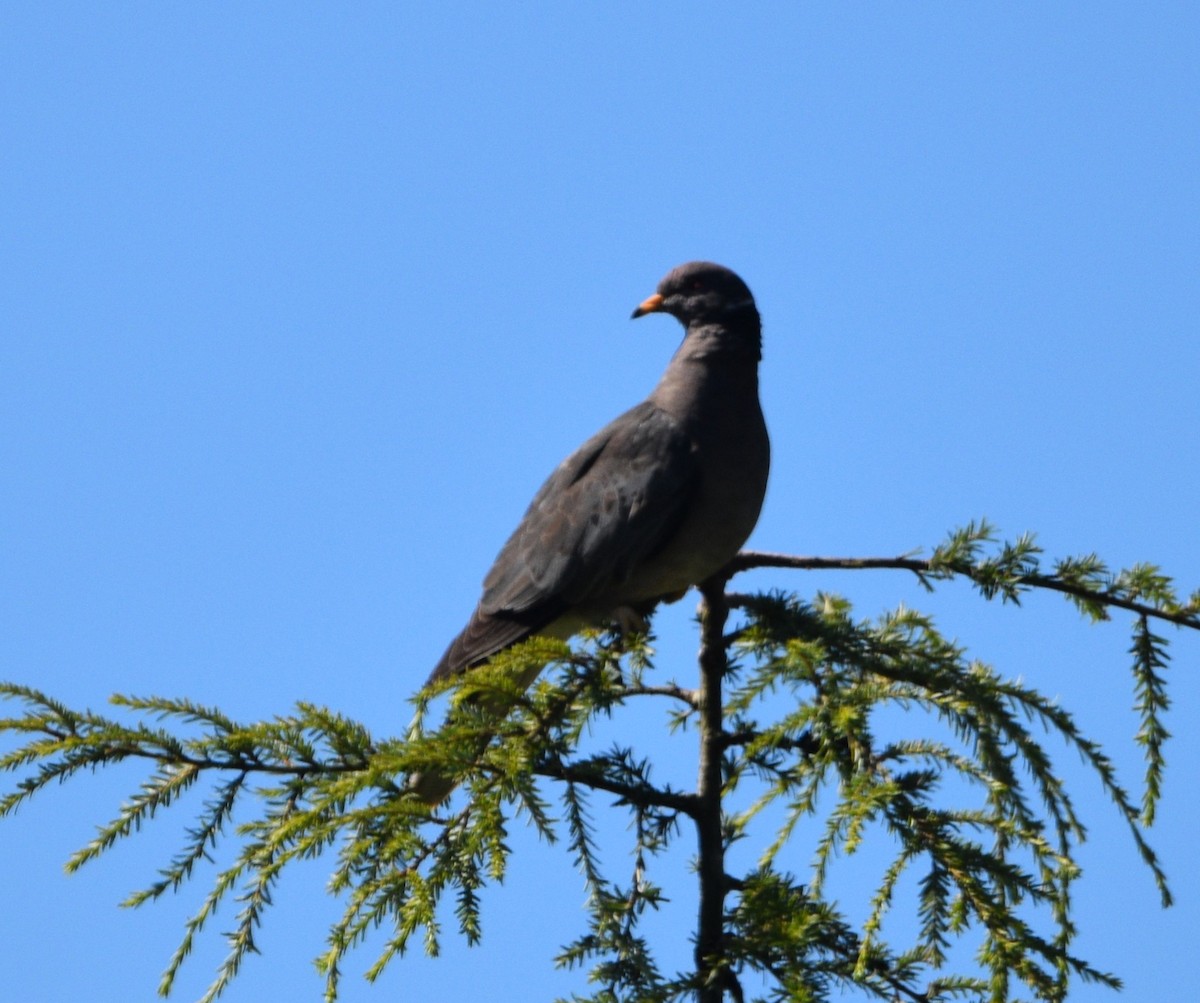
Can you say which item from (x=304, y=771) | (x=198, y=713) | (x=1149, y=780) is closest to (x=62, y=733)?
(x=198, y=713)

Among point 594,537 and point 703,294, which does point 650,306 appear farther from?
point 594,537

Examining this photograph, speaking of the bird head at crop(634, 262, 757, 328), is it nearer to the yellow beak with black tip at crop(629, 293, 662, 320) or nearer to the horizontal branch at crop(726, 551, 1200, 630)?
the yellow beak with black tip at crop(629, 293, 662, 320)

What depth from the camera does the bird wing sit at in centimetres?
527

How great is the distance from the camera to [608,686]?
155 inches

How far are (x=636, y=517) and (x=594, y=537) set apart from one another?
19cm

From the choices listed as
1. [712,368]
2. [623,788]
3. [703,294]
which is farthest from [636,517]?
[623,788]

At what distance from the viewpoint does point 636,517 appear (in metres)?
5.26

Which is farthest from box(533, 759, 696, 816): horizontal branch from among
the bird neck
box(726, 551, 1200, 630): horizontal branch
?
the bird neck

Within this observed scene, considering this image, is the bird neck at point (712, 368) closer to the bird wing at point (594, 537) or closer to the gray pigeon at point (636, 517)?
the gray pigeon at point (636, 517)

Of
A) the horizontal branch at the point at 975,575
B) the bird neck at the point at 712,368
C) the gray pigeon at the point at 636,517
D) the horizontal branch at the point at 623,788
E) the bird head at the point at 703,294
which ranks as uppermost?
the bird head at the point at 703,294

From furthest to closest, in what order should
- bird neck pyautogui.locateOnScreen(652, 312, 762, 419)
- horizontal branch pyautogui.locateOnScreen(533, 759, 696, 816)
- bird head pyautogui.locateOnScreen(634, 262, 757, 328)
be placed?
1. bird head pyautogui.locateOnScreen(634, 262, 757, 328)
2. bird neck pyautogui.locateOnScreen(652, 312, 762, 419)
3. horizontal branch pyautogui.locateOnScreen(533, 759, 696, 816)

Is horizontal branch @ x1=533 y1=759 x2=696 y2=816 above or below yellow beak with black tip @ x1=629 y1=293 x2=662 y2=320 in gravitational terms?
below

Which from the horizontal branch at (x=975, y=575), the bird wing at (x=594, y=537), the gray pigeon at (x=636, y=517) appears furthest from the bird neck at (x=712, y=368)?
the horizontal branch at (x=975, y=575)

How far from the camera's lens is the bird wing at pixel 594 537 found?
527cm
